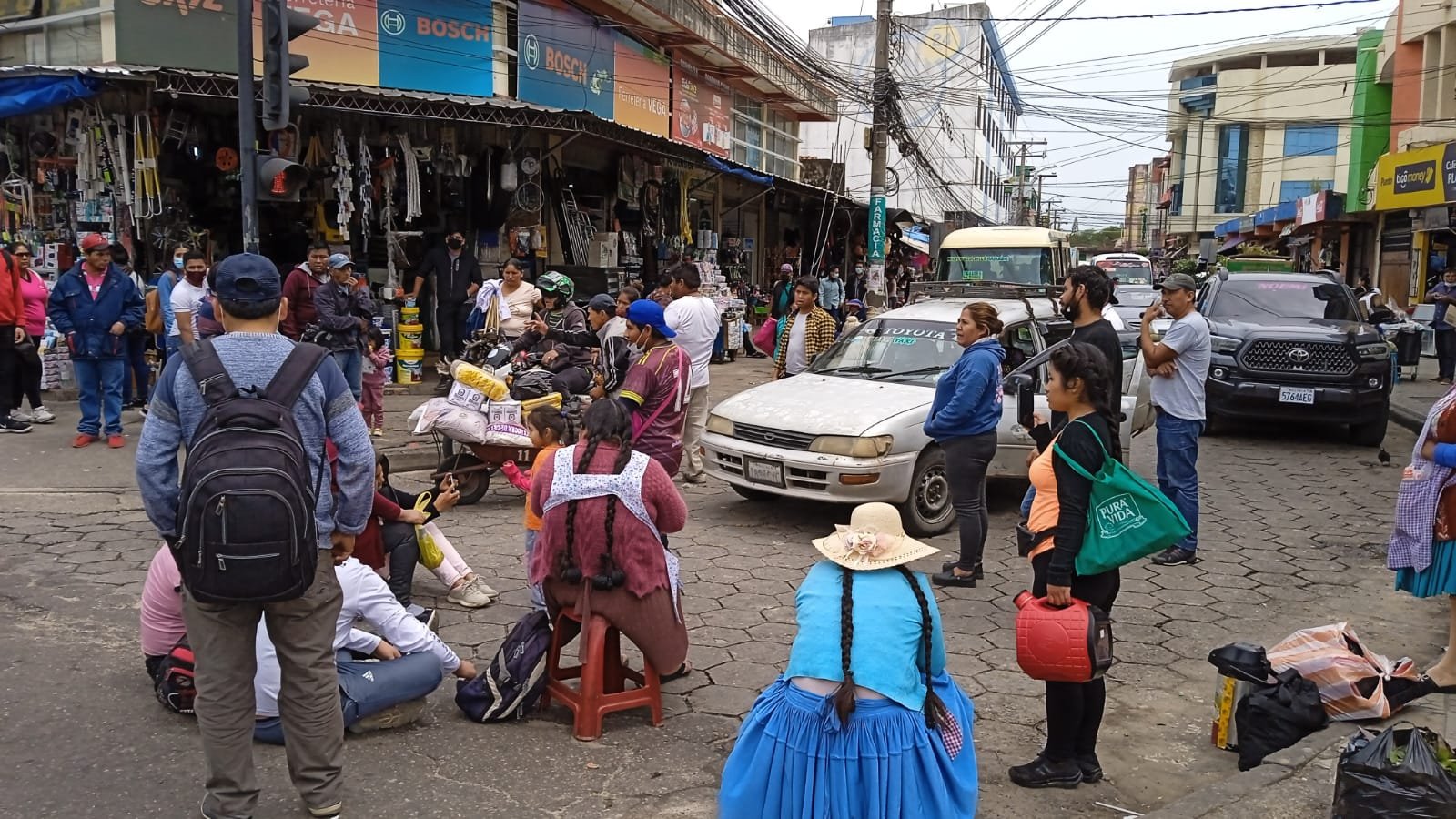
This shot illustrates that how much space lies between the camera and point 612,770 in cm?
405

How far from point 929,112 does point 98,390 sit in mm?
42693

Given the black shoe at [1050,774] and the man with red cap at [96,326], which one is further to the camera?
the man with red cap at [96,326]

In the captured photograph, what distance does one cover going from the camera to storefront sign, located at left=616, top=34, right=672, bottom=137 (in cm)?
1784

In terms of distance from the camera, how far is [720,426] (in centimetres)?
802

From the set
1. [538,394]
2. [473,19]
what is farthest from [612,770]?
[473,19]

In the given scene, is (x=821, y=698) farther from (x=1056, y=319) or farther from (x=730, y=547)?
(x=1056, y=319)

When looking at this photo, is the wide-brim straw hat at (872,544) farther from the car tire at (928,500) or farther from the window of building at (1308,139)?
the window of building at (1308,139)

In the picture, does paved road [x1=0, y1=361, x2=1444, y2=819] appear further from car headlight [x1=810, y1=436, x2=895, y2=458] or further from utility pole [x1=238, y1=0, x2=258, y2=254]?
Result: utility pole [x1=238, y1=0, x2=258, y2=254]

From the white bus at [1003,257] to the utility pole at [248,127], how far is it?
1399 cm

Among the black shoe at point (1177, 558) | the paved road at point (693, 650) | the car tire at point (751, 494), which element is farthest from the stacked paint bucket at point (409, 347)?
the black shoe at point (1177, 558)

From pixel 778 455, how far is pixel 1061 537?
12.4ft

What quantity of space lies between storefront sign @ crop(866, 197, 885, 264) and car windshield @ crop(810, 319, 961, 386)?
11.8m

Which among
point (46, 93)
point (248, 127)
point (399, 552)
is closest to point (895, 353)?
point (399, 552)

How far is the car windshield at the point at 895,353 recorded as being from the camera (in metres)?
8.37
